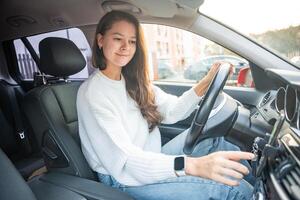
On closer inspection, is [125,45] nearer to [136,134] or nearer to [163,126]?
[136,134]

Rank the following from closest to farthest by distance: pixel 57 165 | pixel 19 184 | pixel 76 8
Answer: pixel 19 184, pixel 57 165, pixel 76 8

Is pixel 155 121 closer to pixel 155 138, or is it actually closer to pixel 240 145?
pixel 155 138

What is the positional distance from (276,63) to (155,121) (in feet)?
2.22

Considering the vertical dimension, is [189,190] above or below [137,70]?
below

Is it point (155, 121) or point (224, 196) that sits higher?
point (155, 121)

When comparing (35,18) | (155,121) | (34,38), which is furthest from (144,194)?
(34,38)

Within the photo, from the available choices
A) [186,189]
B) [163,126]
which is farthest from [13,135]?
[186,189]

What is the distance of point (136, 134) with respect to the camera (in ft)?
5.14

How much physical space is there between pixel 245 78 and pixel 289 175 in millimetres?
1348

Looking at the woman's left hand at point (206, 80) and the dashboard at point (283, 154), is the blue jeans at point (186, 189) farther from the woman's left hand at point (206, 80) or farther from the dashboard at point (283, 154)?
the woman's left hand at point (206, 80)

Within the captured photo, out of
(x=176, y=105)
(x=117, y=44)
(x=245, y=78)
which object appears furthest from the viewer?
(x=245, y=78)

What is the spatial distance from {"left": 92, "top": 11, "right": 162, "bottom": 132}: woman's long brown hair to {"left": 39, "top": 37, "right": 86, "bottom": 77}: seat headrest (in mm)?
321

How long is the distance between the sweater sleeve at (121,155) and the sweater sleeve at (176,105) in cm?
50

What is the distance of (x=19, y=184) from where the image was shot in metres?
1.15
